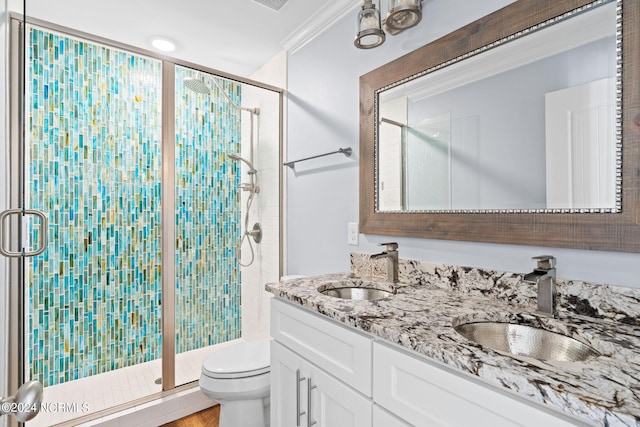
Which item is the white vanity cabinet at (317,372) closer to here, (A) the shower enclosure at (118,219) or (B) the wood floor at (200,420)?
(B) the wood floor at (200,420)

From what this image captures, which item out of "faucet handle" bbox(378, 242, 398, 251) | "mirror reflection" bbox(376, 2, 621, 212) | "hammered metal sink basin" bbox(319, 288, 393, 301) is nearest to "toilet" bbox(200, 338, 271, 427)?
"hammered metal sink basin" bbox(319, 288, 393, 301)

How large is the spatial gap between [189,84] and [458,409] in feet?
7.10

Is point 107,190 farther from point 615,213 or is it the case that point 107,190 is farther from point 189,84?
point 615,213

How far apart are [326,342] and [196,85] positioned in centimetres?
181

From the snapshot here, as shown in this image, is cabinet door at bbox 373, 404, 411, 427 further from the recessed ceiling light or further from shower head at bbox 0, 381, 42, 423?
the recessed ceiling light

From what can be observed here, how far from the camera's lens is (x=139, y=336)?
2.15m

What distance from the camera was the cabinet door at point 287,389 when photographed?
3.95ft

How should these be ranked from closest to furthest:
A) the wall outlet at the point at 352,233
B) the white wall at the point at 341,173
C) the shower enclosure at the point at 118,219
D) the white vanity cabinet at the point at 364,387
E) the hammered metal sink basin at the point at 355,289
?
the white vanity cabinet at the point at 364,387
the white wall at the point at 341,173
the hammered metal sink basin at the point at 355,289
the wall outlet at the point at 352,233
the shower enclosure at the point at 118,219

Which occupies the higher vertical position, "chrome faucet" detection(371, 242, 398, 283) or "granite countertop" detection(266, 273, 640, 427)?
"chrome faucet" detection(371, 242, 398, 283)

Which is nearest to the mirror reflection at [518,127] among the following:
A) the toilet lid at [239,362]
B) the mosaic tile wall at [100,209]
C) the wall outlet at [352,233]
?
the wall outlet at [352,233]

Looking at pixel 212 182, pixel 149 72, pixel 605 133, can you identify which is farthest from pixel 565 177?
pixel 149 72

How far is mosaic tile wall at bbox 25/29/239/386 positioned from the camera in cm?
188

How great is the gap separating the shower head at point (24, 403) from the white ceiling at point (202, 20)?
1.98 metres

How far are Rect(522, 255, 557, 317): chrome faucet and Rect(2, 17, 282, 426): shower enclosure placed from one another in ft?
6.03
